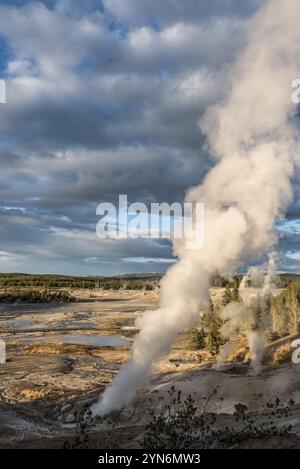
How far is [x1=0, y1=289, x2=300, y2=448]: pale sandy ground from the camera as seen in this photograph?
2719 centimetres

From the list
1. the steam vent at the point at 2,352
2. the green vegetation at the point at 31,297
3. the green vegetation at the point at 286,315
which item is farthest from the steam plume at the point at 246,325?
the green vegetation at the point at 31,297

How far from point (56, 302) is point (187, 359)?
323 feet

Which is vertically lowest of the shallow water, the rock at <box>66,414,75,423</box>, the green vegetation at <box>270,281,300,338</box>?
the shallow water

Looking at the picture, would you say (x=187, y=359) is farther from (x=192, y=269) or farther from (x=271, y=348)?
(x=192, y=269)

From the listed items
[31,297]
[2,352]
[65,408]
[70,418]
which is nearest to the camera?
[70,418]

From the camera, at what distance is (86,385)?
138 feet

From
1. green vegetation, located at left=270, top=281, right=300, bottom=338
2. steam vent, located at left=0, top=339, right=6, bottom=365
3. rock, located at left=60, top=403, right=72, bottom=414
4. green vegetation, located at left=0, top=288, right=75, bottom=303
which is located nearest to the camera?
rock, located at left=60, top=403, right=72, bottom=414

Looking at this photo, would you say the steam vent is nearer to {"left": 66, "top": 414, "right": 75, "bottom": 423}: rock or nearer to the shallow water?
the shallow water

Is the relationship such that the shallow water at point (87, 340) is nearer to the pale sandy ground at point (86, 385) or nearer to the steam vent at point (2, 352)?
the pale sandy ground at point (86, 385)

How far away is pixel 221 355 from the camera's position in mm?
57938

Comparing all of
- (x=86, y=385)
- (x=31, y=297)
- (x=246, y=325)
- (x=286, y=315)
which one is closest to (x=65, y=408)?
(x=86, y=385)

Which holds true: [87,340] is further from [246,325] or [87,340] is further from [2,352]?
[246,325]

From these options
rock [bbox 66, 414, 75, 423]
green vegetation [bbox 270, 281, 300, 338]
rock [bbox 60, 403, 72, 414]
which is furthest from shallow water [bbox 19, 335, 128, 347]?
rock [bbox 66, 414, 75, 423]

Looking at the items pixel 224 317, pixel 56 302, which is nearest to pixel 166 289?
pixel 224 317
